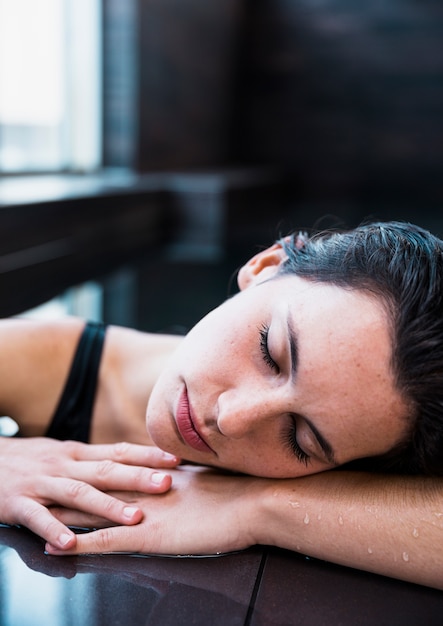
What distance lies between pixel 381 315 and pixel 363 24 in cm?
694

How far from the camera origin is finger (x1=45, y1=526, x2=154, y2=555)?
3.23 feet

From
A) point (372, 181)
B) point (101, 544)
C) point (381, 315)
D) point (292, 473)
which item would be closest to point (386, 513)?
point (292, 473)

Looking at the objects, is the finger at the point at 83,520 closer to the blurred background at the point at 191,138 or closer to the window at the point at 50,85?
the blurred background at the point at 191,138

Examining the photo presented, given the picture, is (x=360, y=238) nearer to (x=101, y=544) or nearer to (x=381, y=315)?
(x=381, y=315)

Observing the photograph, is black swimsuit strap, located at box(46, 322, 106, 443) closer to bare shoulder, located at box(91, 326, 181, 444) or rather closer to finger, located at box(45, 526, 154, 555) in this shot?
bare shoulder, located at box(91, 326, 181, 444)

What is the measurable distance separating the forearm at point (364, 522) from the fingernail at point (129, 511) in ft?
0.60

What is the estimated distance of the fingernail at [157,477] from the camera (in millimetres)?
1093

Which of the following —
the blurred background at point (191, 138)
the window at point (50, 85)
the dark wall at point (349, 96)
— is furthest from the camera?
the dark wall at point (349, 96)

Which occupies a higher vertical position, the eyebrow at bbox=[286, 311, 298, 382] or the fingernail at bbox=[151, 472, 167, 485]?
the eyebrow at bbox=[286, 311, 298, 382]

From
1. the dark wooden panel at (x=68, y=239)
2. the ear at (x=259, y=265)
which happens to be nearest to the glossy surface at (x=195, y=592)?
the ear at (x=259, y=265)

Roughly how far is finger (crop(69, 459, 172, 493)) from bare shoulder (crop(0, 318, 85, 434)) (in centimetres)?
33

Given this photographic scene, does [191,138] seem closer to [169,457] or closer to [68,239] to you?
[68,239]

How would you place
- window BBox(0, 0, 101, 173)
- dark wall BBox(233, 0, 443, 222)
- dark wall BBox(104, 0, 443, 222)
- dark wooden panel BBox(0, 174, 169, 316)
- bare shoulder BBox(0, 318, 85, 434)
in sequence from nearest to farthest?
bare shoulder BBox(0, 318, 85, 434)
dark wooden panel BBox(0, 174, 169, 316)
window BBox(0, 0, 101, 173)
dark wall BBox(104, 0, 443, 222)
dark wall BBox(233, 0, 443, 222)

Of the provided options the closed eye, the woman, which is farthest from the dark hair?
the closed eye
